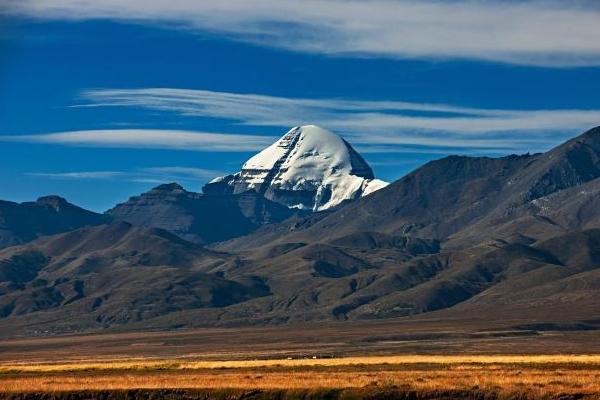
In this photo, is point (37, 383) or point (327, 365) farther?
point (327, 365)

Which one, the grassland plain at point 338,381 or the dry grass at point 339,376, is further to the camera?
the dry grass at point 339,376

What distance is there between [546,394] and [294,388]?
722 inches

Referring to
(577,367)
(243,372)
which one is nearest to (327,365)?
(243,372)

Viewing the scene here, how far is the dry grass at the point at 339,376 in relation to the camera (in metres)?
81.8

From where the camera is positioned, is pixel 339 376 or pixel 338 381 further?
pixel 339 376

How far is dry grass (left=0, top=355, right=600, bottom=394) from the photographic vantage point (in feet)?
268

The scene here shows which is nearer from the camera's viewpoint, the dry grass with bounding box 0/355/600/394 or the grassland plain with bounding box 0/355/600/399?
the grassland plain with bounding box 0/355/600/399

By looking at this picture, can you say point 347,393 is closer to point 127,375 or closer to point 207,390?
point 207,390

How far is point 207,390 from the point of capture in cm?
8431

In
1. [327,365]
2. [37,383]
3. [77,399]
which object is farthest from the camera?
[327,365]

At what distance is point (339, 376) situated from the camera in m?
95.3

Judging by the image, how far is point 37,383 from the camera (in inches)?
3826

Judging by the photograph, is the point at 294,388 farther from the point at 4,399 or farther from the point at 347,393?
the point at 4,399

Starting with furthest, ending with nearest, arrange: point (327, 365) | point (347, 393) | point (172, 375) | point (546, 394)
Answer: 1. point (327, 365)
2. point (172, 375)
3. point (347, 393)
4. point (546, 394)
